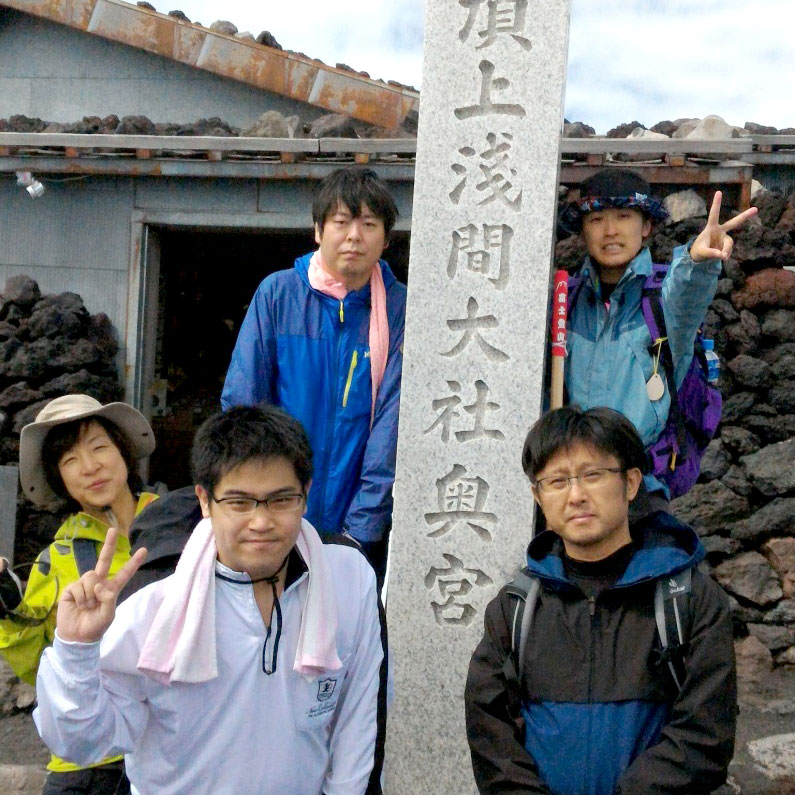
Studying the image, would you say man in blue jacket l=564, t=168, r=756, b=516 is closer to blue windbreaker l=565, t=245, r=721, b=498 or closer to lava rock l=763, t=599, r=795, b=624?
blue windbreaker l=565, t=245, r=721, b=498

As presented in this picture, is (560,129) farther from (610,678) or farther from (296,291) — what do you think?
(610,678)

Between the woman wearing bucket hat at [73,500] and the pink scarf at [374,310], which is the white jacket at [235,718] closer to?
the woman wearing bucket hat at [73,500]

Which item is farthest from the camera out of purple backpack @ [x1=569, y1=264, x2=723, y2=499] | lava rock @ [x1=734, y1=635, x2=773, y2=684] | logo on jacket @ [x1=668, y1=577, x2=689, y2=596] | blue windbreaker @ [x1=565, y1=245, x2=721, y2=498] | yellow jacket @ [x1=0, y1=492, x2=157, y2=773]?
lava rock @ [x1=734, y1=635, x2=773, y2=684]

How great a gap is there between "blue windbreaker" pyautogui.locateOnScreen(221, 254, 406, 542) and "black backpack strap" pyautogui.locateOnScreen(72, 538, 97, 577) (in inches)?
25.0

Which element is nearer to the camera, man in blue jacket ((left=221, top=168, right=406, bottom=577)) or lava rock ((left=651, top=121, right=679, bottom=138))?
man in blue jacket ((left=221, top=168, right=406, bottom=577))

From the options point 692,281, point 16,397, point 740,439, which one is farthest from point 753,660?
point 16,397

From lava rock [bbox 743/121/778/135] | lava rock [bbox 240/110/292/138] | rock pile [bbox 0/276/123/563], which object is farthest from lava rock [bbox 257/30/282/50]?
lava rock [bbox 743/121/778/135]

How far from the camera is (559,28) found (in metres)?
3.31

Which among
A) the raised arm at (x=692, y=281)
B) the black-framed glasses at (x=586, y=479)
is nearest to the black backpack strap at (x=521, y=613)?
the black-framed glasses at (x=586, y=479)

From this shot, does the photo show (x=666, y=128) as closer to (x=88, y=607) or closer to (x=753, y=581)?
(x=753, y=581)

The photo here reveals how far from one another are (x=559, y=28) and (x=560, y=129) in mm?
354

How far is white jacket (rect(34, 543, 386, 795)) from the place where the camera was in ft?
6.69

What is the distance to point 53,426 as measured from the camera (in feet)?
9.62

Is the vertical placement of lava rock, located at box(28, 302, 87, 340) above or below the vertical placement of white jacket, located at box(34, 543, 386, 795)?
above
